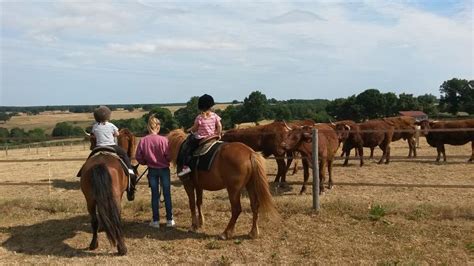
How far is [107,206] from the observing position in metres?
5.50

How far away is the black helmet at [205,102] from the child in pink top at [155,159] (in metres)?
0.86

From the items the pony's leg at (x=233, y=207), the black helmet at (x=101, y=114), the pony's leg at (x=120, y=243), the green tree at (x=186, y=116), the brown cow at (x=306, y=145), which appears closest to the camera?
the pony's leg at (x=120, y=243)

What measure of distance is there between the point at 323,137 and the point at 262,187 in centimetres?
431

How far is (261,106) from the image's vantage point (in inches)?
1754

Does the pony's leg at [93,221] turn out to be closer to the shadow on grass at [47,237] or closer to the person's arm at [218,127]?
the shadow on grass at [47,237]

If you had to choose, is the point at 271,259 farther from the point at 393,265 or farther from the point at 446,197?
the point at 446,197

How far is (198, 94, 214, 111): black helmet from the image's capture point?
21.4ft

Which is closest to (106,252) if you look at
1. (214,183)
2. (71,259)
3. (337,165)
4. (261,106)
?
(71,259)

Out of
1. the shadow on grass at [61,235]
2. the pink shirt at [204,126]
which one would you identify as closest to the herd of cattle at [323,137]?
the pink shirt at [204,126]

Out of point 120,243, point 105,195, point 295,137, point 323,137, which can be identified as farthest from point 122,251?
point 323,137

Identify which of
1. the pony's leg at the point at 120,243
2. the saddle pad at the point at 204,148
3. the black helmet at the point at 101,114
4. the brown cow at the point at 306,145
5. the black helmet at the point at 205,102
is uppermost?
the black helmet at the point at 205,102

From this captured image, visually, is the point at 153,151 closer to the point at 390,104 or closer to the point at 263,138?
the point at 263,138

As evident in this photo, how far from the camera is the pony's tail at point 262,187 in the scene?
6.11 metres

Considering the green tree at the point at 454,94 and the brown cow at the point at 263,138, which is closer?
the brown cow at the point at 263,138
